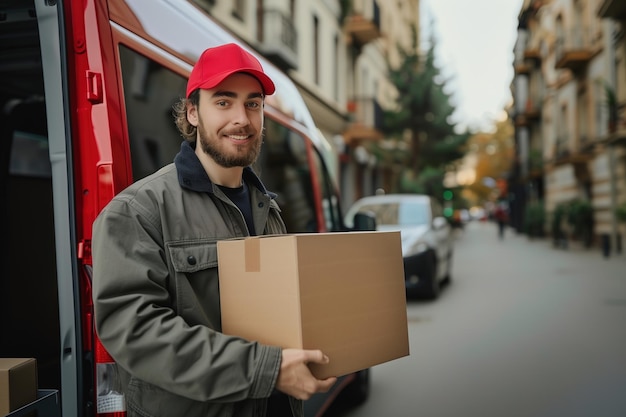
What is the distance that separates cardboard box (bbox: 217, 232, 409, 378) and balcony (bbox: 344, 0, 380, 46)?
22.9m

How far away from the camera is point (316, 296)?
1.72m

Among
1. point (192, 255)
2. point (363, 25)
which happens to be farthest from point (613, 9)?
point (192, 255)

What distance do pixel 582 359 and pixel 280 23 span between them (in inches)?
472

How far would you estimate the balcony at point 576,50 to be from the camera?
22953 mm

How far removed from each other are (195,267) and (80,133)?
680 millimetres

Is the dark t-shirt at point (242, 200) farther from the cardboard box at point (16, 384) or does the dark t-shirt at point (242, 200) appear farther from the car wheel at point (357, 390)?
the car wheel at point (357, 390)

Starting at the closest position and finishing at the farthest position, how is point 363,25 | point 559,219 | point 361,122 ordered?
point 363,25 < point 559,219 < point 361,122

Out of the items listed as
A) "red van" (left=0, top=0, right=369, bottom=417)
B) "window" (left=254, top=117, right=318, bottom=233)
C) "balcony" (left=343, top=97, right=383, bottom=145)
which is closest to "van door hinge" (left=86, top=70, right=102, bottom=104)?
"red van" (left=0, top=0, right=369, bottom=417)

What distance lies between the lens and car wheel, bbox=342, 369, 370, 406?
187 inches

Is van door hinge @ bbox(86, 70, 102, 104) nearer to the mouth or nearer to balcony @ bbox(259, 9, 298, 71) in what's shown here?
the mouth

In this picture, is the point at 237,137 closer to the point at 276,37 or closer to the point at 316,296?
the point at 316,296

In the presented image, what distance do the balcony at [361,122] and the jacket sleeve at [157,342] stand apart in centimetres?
2269

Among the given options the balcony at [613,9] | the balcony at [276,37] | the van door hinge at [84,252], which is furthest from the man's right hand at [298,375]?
the balcony at [613,9]

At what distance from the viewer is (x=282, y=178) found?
14.2 ft
